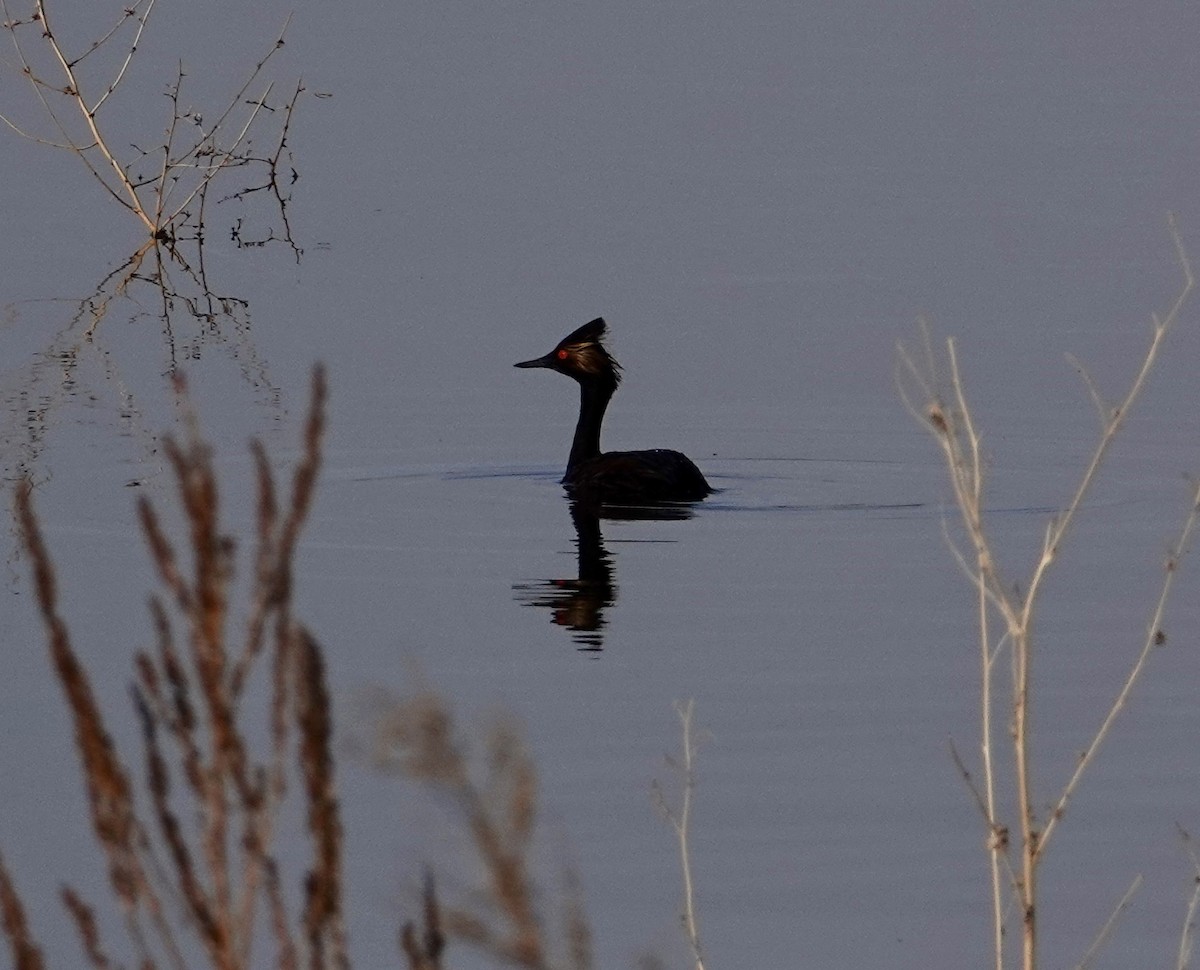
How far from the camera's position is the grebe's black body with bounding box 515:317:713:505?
42.1 feet

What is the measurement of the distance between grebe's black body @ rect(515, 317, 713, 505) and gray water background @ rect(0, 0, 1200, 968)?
0.21 meters

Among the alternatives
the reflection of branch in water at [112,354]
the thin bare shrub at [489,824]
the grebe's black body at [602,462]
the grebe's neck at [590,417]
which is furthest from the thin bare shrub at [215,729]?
the grebe's neck at [590,417]

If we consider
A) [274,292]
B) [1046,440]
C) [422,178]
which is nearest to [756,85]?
[422,178]

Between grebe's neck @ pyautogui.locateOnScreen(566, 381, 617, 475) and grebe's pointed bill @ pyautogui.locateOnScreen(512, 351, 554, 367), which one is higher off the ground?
grebe's pointed bill @ pyautogui.locateOnScreen(512, 351, 554, 367)

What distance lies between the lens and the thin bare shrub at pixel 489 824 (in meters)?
3.37

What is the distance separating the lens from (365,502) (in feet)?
41.4

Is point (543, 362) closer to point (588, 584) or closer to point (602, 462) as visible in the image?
point (602, 462)

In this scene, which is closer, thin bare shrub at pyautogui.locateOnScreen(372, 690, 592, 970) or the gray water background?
thin bare shrub at pyautogui.locateOnScreen(372, 690, 592, 970)

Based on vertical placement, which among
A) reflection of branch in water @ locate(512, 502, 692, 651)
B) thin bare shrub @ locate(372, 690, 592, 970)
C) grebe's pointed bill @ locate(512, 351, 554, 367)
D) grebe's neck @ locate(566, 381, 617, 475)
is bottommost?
reflection of branch in water @ locate(512, 502, 692, 651)

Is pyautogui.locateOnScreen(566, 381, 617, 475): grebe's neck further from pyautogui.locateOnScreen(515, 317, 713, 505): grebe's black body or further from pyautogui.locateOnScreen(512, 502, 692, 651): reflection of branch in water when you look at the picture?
pyautogui.locateOnScreen(512, 502, 692, 651): reflection of branch in water

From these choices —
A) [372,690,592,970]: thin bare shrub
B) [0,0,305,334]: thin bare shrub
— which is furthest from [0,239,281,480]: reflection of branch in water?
[372,690,592,970]: thin bare shrub

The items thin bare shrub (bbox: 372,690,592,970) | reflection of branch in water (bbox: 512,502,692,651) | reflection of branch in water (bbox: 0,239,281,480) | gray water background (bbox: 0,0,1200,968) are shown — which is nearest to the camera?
thin bare shrub (bbox: 372,690,592,970)

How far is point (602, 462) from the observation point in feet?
43.0

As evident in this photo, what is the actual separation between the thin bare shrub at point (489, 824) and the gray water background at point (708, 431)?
25.5 inches
